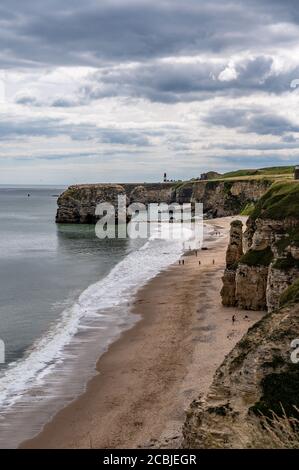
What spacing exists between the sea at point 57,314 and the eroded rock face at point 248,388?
9.02 meters

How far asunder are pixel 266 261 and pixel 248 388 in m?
23.6

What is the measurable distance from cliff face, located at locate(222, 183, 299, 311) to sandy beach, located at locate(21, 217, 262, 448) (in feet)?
4.55

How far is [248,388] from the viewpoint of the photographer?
17.3 metres

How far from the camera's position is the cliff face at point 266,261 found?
36938 millimetres

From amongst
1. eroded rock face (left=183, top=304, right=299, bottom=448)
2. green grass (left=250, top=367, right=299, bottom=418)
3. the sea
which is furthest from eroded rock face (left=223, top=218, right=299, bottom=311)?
green grass (left=250, top=367, right=299, bottom=418)

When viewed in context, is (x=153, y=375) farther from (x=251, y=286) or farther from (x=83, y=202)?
(x=83, y=202)

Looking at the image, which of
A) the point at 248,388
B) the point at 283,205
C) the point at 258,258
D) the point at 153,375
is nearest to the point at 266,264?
the point at 258,258

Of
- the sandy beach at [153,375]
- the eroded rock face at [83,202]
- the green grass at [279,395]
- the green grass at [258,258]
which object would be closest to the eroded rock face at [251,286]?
the green grass at [258,258]

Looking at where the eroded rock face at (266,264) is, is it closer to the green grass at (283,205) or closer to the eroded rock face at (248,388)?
the green grass at (283,205)

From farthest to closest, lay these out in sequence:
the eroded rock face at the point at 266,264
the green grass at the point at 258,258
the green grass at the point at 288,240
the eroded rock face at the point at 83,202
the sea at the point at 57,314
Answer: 1. the eroded rock face at the point at 83,202
2. the green grass at the point at 258,258
3. the green grass at the point at 288,240
4. the eroded rock face at the point at 266,264
5. the sea at the point at 57,314

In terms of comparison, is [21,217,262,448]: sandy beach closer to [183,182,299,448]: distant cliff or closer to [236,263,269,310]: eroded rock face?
[236,263,269,310]: eroded rock face

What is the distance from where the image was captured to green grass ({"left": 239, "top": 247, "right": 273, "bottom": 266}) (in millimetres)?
40156

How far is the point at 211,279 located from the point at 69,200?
308 feet

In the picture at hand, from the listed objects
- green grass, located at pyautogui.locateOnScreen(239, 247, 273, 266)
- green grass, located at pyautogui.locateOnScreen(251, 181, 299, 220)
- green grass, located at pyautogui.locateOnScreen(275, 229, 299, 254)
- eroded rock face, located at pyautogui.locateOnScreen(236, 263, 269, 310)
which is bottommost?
eroded rock face, located at pyautogui.locateOnScreen(236, 263, 269, 310)
